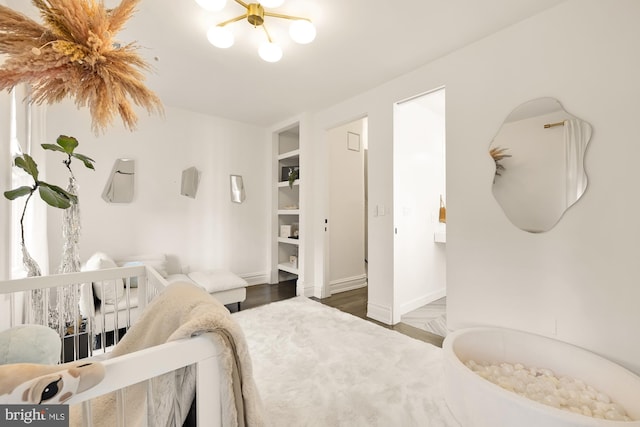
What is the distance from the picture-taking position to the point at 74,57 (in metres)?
0.61

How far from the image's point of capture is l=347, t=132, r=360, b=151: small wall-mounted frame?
3.81m

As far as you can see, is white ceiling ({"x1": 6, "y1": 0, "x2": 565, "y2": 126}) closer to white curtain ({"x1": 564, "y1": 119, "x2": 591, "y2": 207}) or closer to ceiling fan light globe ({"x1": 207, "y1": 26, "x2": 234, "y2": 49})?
ceiling fan light globe ({"x1": 207, "y1": 26, "x2": 234, "y2": 49})

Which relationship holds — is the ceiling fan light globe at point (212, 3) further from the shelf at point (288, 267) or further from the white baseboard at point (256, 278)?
the white baseboard at point (256, 278)

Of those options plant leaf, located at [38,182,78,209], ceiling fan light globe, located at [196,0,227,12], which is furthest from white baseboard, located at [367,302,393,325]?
ceiling fan light globe, located at [196,0,227,12]

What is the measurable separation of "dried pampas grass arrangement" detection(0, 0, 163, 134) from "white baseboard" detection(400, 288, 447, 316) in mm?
2878

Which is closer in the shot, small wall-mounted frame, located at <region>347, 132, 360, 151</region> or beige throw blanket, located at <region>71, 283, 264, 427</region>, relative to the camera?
beige throw blanket, located at <region>71, 283, 264, 427</region>

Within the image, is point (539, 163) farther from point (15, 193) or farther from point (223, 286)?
point (15, 193)

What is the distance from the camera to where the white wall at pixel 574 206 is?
1.49 meters

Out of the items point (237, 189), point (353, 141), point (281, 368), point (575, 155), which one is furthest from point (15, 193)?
point (353, 141)

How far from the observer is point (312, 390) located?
63.4 inches

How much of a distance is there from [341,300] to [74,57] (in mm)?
3159

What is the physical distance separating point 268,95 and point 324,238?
1.83m

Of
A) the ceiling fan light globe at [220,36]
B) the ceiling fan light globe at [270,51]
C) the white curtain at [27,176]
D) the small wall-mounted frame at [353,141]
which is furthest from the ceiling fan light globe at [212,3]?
the small wall-mounted frame at [353,141]

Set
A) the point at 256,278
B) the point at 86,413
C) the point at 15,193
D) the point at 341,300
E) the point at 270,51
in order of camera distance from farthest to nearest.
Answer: the point at 256,278
the point at 341,300
the point at 270,51
the point at 15,193
the point at 86,413
